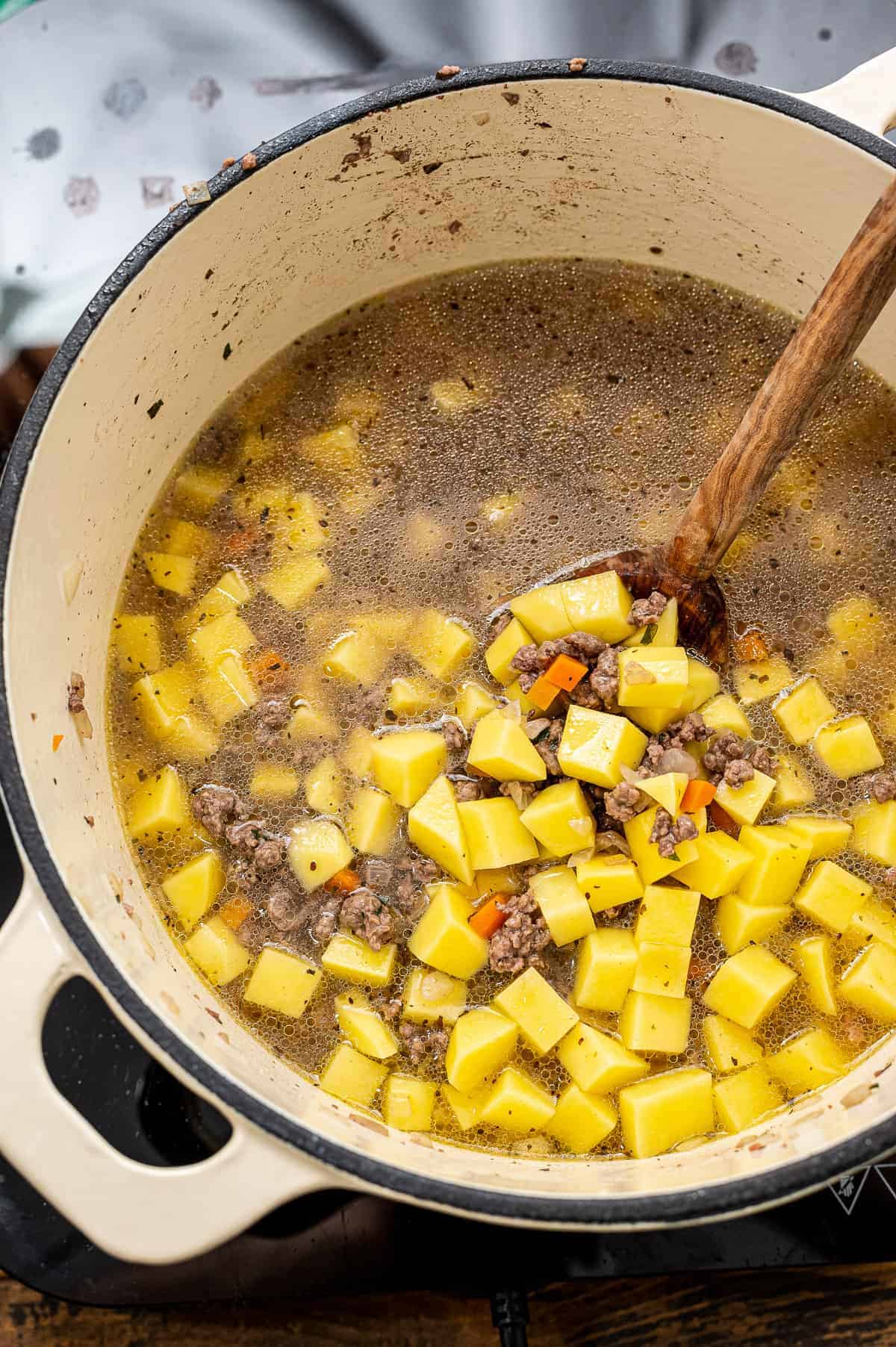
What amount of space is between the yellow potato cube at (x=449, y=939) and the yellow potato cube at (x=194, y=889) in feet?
0.98

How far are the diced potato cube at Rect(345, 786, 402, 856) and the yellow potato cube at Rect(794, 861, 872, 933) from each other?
0.60 metres

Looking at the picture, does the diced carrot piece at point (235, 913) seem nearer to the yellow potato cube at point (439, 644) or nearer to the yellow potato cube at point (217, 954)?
the yellow potato cube at point (217, 954)

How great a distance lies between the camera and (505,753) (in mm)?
1557

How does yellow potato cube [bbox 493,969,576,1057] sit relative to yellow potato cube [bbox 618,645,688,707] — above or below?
below

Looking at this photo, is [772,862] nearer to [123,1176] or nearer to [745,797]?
[745,797]

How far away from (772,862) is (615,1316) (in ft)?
2.47

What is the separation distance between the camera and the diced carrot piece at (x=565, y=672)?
1.61 meters

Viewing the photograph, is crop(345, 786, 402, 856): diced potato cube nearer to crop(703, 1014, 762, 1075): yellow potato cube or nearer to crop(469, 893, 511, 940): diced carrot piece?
crop(469, 893, 511, 940): diced carrot piece

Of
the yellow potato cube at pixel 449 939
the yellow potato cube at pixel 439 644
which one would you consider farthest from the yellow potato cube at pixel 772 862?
the yellow potato cube at pixel 439 644

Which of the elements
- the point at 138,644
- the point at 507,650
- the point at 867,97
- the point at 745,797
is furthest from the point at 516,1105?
the point at 867,97

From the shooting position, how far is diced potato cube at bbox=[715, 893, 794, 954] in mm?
1585

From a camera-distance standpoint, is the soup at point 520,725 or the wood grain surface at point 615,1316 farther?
the wood grain surface at point 615,1316

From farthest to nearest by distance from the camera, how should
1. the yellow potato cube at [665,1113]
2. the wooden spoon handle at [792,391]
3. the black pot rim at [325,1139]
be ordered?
the yellow potato cube at [665,1113] → the wooden spoon handle at [792,391] → the black pot rim at [325,1139]

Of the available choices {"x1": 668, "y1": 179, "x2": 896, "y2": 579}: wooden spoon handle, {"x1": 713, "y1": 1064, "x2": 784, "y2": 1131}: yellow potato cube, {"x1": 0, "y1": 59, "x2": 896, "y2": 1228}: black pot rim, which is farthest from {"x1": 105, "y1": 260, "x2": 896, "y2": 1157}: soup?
{"x1": 0, "y1": 59, "x2": 896, "y2": 1228}: black pot rim
